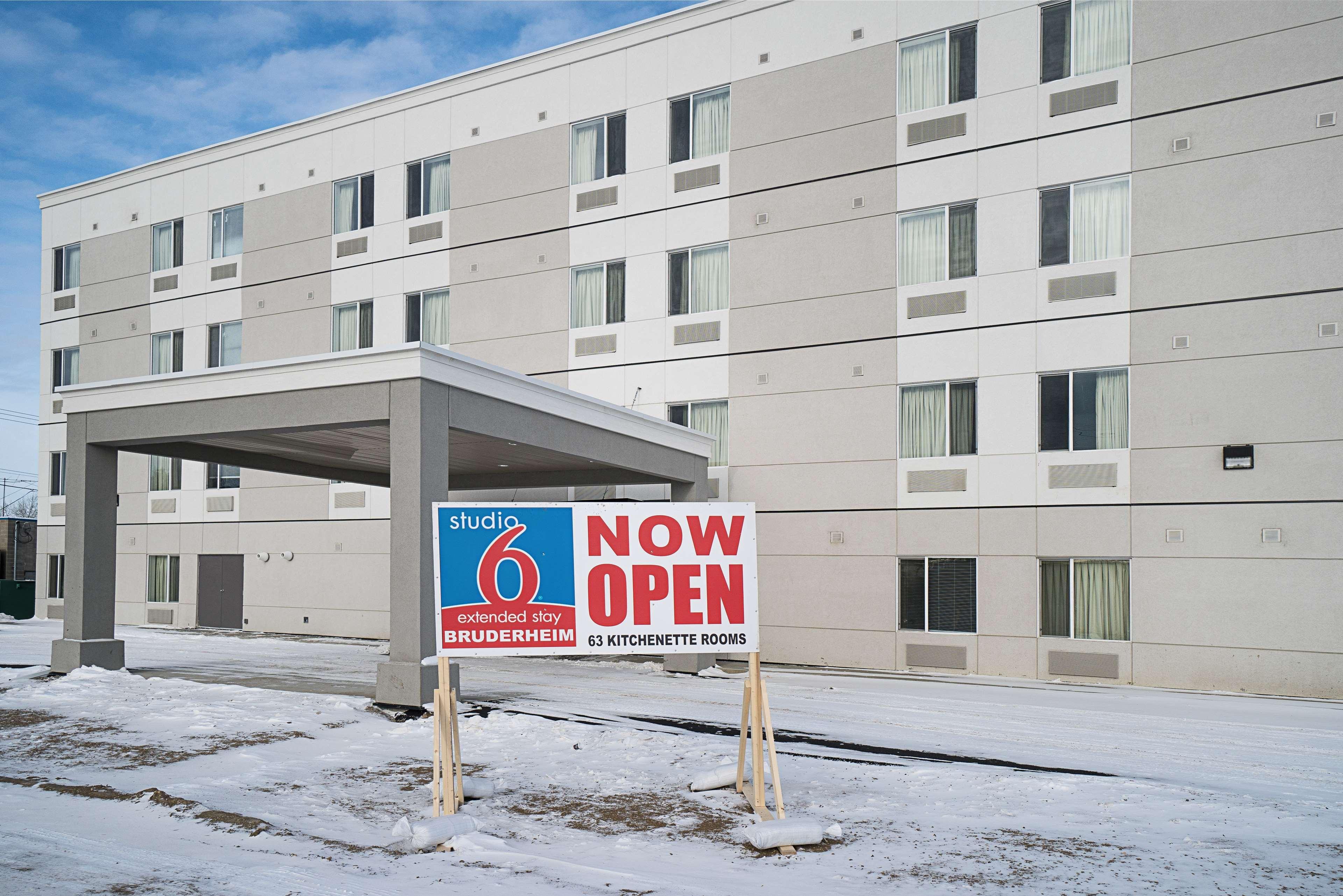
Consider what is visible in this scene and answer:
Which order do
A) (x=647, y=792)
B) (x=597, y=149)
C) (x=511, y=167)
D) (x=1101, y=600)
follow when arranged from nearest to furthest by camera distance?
(x=647, y=792), (x=1101, y=600), (x=597, y=149), (x=511, y=167)

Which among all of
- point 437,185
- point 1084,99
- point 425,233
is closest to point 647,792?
point 1084,99

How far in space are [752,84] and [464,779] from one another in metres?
16.6

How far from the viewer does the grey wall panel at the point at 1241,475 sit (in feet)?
50.6

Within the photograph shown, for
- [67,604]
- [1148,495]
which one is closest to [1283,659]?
[1148,495]

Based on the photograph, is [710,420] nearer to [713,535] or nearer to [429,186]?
[429,186]

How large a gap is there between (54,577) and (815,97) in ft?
87.6

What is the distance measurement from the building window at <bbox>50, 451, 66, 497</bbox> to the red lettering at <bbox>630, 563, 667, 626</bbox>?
28.6 metres

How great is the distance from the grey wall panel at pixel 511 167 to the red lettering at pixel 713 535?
16.3 metres

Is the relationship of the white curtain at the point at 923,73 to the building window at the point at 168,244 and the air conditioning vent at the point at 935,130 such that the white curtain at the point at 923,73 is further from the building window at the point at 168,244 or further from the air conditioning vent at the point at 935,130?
the building window at the point at 168,244

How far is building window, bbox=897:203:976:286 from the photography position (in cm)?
1861

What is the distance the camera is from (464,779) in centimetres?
813

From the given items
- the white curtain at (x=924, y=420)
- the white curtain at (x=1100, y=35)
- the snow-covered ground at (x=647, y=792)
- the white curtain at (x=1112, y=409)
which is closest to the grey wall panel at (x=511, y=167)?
the white curtain at (x=924, y=420)

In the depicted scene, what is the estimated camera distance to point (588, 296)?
2234 centimetres

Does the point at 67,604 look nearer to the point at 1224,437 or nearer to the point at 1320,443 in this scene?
the point at 1224,437
